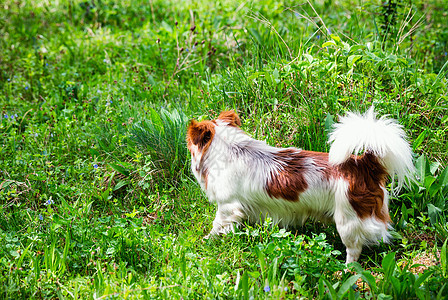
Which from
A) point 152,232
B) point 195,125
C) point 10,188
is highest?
point 195,125

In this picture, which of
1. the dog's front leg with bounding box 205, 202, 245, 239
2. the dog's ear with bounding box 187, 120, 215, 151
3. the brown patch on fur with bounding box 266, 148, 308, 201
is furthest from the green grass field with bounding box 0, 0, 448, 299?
the dog's ear with bounding box 187, 120, 215, 151

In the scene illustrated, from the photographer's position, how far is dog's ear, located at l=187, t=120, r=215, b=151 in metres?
3.11

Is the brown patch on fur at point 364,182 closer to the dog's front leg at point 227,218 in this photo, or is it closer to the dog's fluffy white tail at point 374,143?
the dog's fluffy white tail at point 374,143

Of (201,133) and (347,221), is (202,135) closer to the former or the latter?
(201,133)

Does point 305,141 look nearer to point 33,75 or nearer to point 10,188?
point 10,188

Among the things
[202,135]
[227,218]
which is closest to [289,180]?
[227,218]

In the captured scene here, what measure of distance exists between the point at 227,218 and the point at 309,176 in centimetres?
66

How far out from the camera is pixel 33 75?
17.2ft

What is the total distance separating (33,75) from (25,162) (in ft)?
5.78

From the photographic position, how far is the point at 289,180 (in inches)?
115

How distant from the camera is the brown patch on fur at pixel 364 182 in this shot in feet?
9.04

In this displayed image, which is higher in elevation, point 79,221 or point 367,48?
point 367,48

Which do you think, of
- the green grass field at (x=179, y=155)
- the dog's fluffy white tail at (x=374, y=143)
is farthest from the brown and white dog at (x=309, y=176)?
the green grass field at (x=179, y=155)

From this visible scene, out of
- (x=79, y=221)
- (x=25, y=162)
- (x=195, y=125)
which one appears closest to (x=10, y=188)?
(x=25, y=162)
